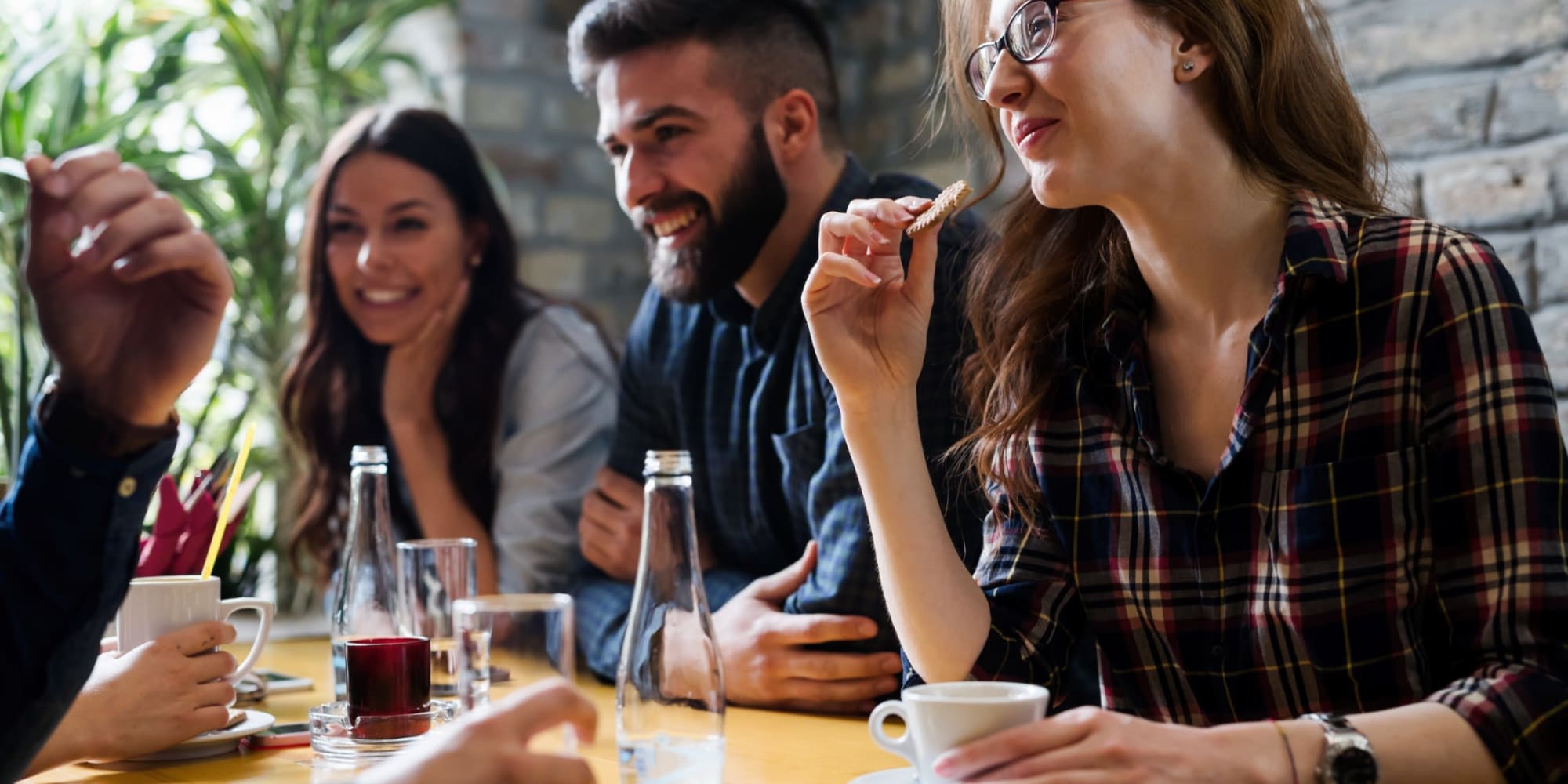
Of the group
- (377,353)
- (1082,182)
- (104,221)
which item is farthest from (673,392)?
(104,221)

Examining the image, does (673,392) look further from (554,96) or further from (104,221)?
(554,96)

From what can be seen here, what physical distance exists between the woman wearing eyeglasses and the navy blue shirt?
209mm

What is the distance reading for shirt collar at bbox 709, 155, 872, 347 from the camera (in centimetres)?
199

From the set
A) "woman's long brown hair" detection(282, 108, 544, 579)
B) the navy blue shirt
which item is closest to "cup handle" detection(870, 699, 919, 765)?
the navy blue shirt

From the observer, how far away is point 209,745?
1266mm

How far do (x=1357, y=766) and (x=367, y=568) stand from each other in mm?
866

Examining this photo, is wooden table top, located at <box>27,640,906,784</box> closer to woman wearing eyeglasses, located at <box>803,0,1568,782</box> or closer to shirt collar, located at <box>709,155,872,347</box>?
woman wearing eyeglasses, located at <box>803,0,1568,782</box>

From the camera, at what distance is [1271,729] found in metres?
0.98

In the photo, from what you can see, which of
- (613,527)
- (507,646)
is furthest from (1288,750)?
(613,527)

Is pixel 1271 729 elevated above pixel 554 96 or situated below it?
below

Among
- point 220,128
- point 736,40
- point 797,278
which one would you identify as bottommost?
point 797,278

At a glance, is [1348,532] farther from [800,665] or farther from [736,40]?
[736,40]

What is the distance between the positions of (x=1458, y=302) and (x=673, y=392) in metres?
1.30

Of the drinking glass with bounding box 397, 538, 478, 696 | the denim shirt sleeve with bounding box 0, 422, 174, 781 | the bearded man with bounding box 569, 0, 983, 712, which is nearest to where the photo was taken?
the denim shirt sleeve with bounding box 0, 422, 174, 781
